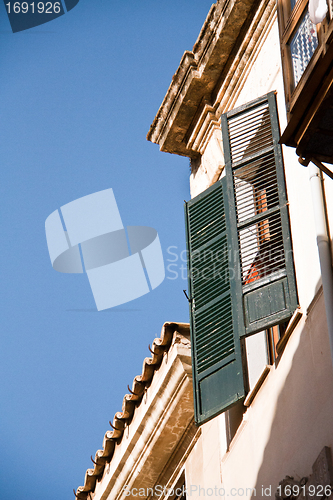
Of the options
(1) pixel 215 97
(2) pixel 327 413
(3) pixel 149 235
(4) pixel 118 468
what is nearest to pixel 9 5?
(3) pixel 149 235

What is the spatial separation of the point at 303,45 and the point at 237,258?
2210 millimetres

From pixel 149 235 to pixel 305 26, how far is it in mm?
12553

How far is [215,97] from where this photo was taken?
9.53 meters

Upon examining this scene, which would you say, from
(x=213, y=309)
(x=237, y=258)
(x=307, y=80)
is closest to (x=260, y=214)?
(x=237, y=258)

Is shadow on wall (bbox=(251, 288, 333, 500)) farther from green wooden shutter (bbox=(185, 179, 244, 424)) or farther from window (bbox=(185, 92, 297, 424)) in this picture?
green wooden shutter (bbox=(185, 179, 244, 424))

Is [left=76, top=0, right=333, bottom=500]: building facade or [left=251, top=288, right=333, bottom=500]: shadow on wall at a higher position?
[left=76, top=0, right=333, bottom=500]: building facade

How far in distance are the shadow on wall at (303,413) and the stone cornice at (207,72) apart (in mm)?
4060

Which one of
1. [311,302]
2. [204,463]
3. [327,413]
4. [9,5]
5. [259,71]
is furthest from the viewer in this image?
[9,5]

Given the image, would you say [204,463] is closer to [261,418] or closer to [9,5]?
[261,418]

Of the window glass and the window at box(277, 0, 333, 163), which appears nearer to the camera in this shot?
the window at box(277, 0, 333, 163)

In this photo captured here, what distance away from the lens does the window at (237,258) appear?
6.53 metres
